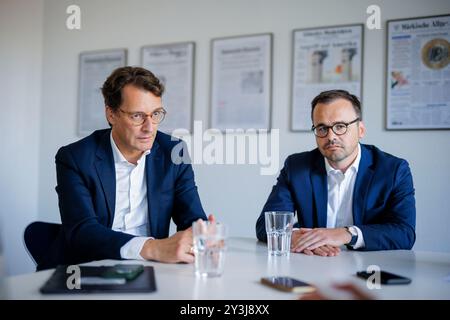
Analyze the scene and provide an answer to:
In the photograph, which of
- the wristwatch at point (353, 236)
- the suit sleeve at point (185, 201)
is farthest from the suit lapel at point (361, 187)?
the suit sleeve at point (185, 201)

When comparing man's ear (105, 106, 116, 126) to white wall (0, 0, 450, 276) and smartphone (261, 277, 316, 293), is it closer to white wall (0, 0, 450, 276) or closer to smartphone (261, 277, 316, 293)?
smartphone (261, 277, 316, 293)

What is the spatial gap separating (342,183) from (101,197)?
100 centimetres

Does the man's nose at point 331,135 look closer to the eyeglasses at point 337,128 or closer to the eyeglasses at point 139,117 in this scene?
the eyeglasses at point 337,128

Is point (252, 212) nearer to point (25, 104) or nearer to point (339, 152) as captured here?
point (339, 152)

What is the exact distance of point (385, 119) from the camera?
2943mm

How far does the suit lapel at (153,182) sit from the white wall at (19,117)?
2.35m

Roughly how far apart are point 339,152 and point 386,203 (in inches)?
11.0

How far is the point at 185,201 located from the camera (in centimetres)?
191

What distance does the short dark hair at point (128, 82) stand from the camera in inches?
73.0

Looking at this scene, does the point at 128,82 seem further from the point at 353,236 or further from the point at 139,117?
the point at 353,236

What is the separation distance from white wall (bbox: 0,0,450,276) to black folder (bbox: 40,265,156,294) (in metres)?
2.26

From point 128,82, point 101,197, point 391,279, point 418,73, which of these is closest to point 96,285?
point 391,279

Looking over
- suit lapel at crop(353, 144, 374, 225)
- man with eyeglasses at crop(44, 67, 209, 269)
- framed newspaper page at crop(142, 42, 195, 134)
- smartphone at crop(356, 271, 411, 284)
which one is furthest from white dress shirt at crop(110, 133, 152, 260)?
framed newspaper page at crop(142, 42, 195, 134)
